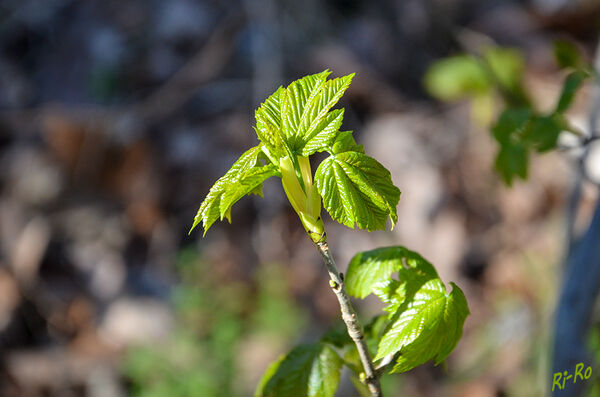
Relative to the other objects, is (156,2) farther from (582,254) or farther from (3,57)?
Answer: (582,254)

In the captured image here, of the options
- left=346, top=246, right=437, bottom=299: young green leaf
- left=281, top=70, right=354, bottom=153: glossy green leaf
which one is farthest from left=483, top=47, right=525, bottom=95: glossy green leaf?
left=281, top=70, right=354, bottom=153: glossy green leaf

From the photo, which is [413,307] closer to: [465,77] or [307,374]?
[307,374]

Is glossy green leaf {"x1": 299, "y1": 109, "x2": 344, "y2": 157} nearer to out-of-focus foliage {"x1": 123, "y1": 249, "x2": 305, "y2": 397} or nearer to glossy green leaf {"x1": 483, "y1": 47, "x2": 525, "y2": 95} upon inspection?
glossy green leaf {"x1": 483, "y1": 47, "x2": 525, "y2": 95}

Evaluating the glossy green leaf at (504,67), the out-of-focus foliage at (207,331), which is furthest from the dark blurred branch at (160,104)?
the glossy green leaf at (504,67)

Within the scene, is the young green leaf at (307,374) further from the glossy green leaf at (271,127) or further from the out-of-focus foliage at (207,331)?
the out-of-focus foliage at (207,331)

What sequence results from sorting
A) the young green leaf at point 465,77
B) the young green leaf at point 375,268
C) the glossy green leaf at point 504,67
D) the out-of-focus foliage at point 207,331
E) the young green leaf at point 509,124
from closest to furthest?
the young green leaf at point 375,268 < the young green leaf at point 509,124 < the glossy green leaf at point 504,67 < the young green leaf at point 465,77 < the out-of-focus foliage at point 207,331
